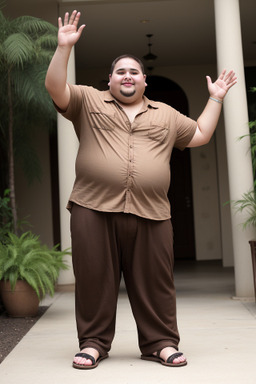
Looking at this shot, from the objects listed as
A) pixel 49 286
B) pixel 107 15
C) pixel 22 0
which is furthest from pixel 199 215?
pixel 49 286

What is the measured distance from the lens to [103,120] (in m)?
3.08

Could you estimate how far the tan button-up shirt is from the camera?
9.87 ft

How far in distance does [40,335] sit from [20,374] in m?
1.13

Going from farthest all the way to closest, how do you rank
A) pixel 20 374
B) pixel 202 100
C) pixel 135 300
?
pixel 202 100 < pixel 135 300 < pixel 20 374

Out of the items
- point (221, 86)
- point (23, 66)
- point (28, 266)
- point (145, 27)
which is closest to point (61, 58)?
point (221, 86)

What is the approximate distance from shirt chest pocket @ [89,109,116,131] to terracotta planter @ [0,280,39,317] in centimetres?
219

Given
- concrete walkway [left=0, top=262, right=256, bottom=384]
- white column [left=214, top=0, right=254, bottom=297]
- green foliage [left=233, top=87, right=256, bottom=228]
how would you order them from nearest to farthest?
concrete walkway [left=0, top=262, right=256, bottom=384]
green foliage [left=233, top=87, right=256, bottom=228]
white column [left=214, top=0, right=254, bottom=297]

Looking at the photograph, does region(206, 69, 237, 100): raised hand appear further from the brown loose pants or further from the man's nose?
the brown loose pants

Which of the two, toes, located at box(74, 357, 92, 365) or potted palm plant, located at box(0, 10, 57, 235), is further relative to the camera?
potted palm plant, located at box(0, 10, 57, 235)

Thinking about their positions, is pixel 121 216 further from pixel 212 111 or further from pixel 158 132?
pixel 212 111

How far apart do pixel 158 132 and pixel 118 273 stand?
80 centimetres

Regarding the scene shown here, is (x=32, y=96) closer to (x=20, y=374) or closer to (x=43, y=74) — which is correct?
(x=43, y=74)

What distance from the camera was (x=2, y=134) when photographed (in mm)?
6660

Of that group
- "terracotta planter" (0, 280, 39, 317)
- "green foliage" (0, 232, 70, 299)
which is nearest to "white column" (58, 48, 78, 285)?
"green foliage" (0, 232, 70, 299)
